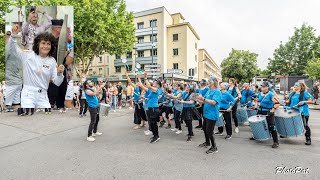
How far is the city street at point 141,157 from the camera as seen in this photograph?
396 cm

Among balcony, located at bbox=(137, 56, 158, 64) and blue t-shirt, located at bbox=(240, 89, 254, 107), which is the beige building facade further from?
blue t-shirt, located at bbox=(240, 89, 254, 107)

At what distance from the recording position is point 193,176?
3857mm

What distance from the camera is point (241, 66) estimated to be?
43.7 meters

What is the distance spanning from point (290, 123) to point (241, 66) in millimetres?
40466

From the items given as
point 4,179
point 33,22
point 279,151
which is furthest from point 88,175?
point 279,151

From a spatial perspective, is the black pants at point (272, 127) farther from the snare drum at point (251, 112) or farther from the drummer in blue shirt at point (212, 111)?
the snare drum at point (251, 112)

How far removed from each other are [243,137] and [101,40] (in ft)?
57.6

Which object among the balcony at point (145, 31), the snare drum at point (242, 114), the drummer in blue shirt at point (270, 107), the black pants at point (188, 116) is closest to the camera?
the drummer in blue shirt at point (270, 107)

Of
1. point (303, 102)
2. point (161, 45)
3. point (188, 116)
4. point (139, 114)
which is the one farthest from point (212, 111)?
point (161, 45)

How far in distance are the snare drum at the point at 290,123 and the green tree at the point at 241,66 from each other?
127 feet

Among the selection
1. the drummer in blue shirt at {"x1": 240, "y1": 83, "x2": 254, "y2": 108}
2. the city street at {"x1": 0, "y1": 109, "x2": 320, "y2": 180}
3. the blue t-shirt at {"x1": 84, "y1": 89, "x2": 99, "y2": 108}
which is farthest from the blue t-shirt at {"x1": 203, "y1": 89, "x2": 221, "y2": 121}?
the drummer in blue shirt at {"x1": 240, "y1": 83, "x2": 254, "y2": 108}

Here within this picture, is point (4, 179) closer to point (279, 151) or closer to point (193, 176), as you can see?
point (193, 176)

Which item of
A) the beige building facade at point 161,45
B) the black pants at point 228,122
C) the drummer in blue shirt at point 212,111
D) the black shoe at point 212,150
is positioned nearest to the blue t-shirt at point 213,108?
the drummer in blue shirt at point 212,111

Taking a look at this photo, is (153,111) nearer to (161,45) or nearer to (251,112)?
(251,112)
